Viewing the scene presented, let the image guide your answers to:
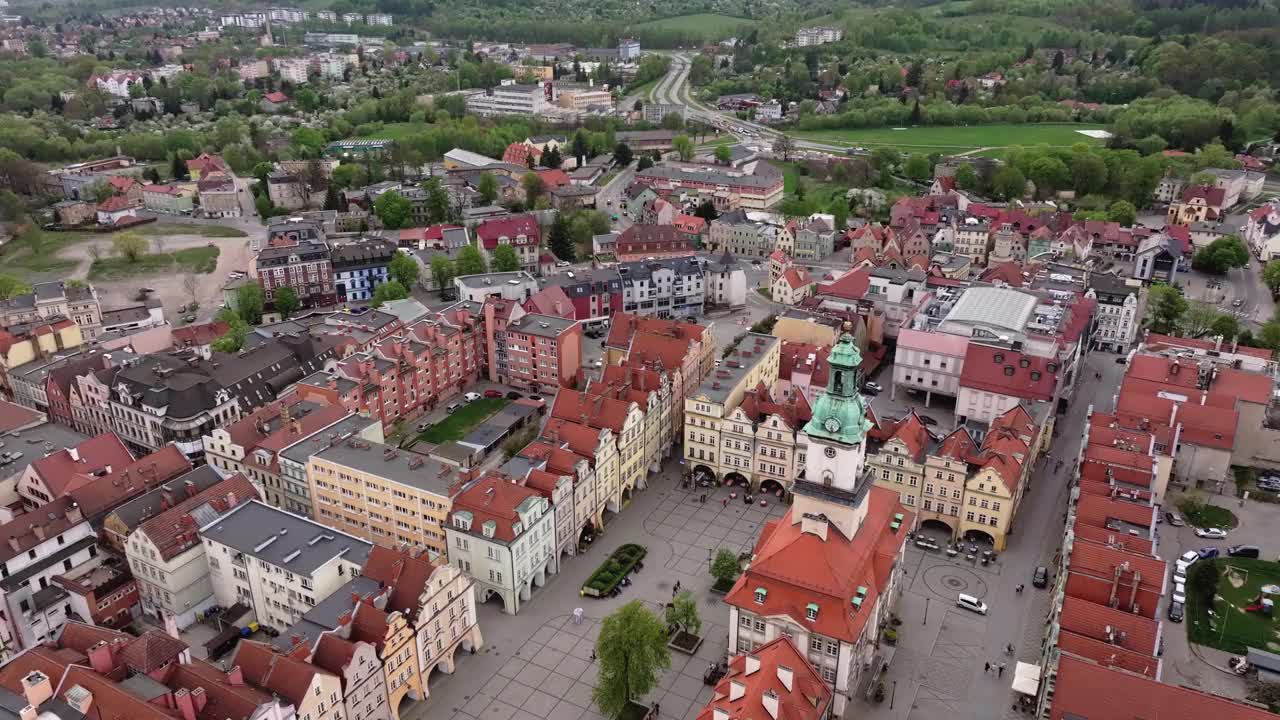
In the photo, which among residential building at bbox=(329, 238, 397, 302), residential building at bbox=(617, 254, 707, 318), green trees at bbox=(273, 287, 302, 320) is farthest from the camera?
residential building at bbox=(329, 238, 397, 302)

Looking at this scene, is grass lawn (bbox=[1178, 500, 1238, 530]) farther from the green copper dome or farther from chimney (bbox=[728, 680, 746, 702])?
chimney (bbox=[728, 680, 746, 702])

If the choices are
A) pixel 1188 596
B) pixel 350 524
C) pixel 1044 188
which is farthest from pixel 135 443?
pixel 1044 188

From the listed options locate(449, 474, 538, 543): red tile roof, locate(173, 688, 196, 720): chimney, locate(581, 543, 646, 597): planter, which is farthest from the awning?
locate(173, 688, 196, 720): chimney

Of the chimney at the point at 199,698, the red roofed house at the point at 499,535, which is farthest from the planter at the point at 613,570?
the chimney at the point at 199,698

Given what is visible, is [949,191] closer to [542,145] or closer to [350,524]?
[542,145]

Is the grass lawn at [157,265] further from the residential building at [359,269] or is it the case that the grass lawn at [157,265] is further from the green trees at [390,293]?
the green trees at [390,293]

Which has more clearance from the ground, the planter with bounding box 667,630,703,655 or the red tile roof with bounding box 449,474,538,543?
the red tile roof with bounding box 449,474,538,543
